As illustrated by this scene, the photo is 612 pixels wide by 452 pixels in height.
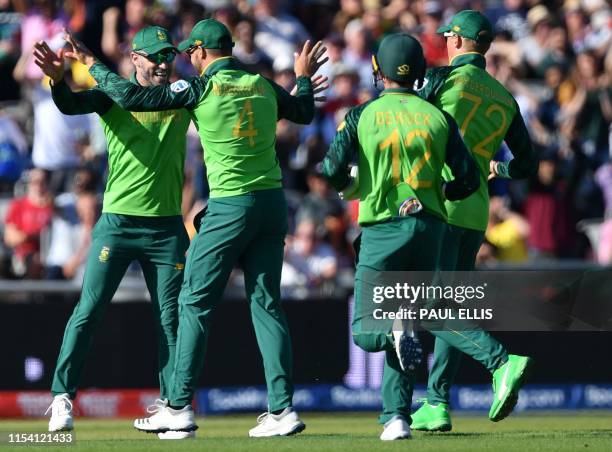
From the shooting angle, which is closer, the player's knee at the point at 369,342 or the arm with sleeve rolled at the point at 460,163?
the player's knee at the point at 369,342

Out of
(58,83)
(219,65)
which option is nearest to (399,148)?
(219,65)

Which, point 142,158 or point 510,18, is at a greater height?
A: point 510,18

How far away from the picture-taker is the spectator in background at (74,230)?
15328mm

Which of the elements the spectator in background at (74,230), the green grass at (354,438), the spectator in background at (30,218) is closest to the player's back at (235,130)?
the green grass at (354,438)

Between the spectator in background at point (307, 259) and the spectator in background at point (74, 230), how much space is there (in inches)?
82.4

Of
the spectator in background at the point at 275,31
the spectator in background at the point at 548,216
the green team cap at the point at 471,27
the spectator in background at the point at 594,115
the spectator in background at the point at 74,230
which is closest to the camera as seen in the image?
the green team cap at the point at 471,27

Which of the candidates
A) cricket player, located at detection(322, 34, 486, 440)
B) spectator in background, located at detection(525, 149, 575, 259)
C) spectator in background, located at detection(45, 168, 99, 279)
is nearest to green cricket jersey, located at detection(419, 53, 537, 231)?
cricket player, located at detection(322, 34, 486, 440)

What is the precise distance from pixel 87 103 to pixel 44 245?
20.1ft

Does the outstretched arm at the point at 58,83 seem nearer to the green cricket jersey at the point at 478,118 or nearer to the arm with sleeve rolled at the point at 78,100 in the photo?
the arm with sleeve rolled at the point at 78,100

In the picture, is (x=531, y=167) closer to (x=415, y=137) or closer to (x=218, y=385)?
(x=415, y=137)

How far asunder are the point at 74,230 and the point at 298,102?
6.16m

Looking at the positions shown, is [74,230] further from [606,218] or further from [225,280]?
[606,218]

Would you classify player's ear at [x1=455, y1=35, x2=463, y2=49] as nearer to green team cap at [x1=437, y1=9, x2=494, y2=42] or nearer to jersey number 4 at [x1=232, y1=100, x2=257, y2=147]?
green team cap at [x1=437, y1=9, x2=494, y2=42]

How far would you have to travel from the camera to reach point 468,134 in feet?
33.7
